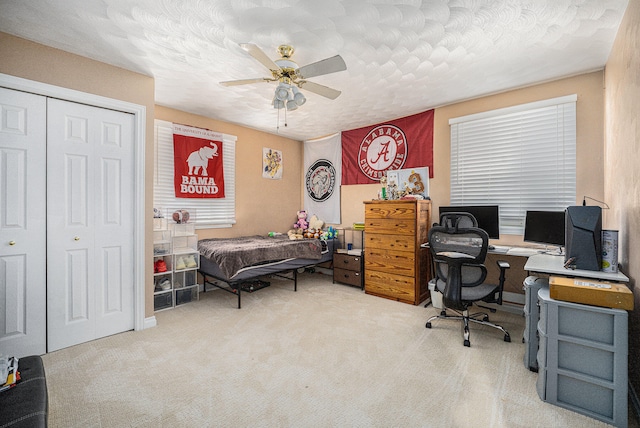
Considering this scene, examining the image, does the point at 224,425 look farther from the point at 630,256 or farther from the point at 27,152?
the point at 630,256

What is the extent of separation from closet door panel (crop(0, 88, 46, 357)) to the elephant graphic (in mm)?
1833

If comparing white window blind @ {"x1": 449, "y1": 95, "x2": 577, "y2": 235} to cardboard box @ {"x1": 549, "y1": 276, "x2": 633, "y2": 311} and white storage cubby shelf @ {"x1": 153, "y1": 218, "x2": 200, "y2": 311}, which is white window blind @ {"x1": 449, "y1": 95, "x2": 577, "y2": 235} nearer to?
cardboard box @ {"x1": 549, "y1": 276, "x2": 633, "y2": 311}

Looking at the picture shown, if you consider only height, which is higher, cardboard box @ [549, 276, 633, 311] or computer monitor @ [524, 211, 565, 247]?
computer monitor @ [524, 211, 565, 247]

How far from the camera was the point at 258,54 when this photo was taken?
215 cm

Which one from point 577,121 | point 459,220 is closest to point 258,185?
point 459,220

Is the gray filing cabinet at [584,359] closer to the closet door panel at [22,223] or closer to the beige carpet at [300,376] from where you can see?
the beige carpet at [300,376]

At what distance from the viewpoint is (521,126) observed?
132 inches

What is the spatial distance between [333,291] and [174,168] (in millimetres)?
2939

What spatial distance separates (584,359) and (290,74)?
2977 millimetres

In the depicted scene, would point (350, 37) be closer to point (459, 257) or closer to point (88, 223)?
point (459, 257)

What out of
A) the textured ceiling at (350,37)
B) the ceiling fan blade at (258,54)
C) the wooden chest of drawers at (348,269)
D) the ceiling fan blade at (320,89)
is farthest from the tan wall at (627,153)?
the wooden chest of drawers at (348,269)

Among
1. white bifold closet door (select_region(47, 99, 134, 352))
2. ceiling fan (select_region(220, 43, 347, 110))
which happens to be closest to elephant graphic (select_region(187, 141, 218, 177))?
white bifold closet door (select_region(47, 99, 134, 352))

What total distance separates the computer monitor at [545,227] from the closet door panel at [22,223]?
4.72 metres

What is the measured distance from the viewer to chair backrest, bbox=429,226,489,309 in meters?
2.51
